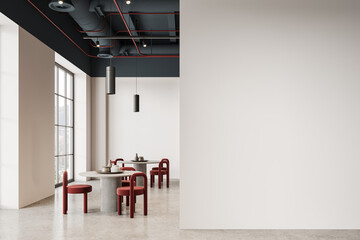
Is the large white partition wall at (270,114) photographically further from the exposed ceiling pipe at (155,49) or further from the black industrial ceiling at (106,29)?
the exposed ceiling pipe at (155,49)

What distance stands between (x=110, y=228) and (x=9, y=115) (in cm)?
298

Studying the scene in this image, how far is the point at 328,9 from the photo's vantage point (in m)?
5.05

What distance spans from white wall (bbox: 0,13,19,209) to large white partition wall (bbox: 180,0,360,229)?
329cm

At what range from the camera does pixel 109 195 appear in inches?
244

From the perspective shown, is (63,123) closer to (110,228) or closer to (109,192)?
(109,192)

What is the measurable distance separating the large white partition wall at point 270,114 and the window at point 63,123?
5531mm

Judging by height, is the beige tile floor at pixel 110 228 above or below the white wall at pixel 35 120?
below

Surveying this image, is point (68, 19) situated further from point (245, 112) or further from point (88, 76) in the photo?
point (245, 112)

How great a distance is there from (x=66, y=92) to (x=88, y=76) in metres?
1.10

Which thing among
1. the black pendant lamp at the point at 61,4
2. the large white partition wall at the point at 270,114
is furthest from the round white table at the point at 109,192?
the black pendant lamp at the point at 61,4

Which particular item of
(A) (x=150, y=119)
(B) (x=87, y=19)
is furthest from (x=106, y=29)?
(A) (x=150, y=119)

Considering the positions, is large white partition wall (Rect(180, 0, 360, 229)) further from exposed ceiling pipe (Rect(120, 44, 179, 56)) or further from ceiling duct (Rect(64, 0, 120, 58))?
exposed ceiling pipe (Rect(120, 44, 179, 56))

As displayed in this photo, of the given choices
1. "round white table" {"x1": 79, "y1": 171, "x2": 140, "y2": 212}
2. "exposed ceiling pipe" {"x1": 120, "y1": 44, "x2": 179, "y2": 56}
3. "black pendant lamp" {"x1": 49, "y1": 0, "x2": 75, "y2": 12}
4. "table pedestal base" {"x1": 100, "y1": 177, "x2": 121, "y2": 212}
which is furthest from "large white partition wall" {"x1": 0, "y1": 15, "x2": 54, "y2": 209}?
"exposed ceiling pipe" {"x1": 120, "y1": 44, "x2": 179, "y2": 56}

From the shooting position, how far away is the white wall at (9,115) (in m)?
6.47
